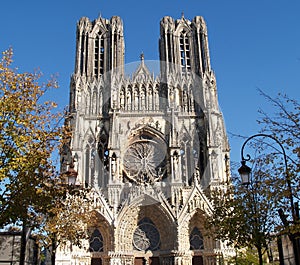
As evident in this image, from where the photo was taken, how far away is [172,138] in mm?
31234

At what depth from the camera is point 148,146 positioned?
3262 centimetres

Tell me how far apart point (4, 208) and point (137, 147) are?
20448 millimetres

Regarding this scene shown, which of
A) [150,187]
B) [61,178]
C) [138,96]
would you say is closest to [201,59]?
[138,96]

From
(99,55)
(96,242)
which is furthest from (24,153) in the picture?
(99,55)

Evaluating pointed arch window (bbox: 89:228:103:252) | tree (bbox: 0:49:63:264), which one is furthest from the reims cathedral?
tree (bbox: 0:49:63:264)

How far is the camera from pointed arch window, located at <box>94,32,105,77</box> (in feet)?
118

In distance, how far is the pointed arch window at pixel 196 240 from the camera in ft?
95.0

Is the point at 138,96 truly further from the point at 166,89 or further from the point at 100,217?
the point at 100,217

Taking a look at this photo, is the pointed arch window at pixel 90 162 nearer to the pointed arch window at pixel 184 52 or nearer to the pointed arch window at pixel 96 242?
the pointed arch window at pixel 96 242

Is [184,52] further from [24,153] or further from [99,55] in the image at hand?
[24,153]

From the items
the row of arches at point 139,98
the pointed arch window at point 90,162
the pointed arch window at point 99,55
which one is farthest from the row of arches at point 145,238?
the pointed arch window at point 99,55

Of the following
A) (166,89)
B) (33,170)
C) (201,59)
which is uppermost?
(201,59)

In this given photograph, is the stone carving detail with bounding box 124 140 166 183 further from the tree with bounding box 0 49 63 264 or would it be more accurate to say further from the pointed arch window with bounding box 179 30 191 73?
the tree with bounding box 0 49 63 264

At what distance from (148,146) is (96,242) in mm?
9038
